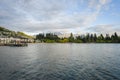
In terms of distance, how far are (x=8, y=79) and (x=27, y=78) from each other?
2.85 meters

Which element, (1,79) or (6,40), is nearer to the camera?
(1,79)

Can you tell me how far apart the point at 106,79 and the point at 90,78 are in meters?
2.43

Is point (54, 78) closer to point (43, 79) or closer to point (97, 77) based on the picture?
point (43, 79)

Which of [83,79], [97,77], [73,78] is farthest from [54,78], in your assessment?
[97,77]

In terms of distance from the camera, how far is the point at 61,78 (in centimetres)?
2277

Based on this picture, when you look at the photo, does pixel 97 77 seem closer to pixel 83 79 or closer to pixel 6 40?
pixel 83 79

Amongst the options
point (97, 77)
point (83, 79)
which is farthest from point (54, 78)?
point (97, 77)

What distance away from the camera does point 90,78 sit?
2275 centimetres

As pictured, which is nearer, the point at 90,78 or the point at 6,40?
the point at 90,78

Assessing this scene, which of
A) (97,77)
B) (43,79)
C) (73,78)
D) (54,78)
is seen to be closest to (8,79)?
(43,79)

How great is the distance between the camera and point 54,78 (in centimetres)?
2281

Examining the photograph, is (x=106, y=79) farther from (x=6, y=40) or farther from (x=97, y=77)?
(x=6, y=40)

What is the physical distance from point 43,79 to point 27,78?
2.64 metres

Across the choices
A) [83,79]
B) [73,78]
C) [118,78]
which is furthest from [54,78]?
[118,78]
